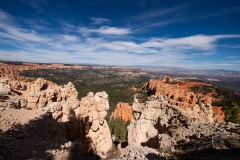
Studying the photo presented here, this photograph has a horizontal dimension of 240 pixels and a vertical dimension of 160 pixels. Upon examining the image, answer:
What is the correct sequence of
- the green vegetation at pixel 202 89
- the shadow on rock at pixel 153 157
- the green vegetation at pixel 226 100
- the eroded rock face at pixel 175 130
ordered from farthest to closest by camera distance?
the green vegetation at pixel 202 89
the green vegetation at pixel 226 100
the eroded rock face at pixel 175 130
the shadow on rock at pixel 153 157

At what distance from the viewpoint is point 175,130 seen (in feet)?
72.2

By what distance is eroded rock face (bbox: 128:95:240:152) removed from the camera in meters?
16.8

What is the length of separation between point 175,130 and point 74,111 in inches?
574

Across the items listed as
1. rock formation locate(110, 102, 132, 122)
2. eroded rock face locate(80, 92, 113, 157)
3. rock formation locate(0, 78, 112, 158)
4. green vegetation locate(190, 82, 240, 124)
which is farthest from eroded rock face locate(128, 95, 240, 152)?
rock formation locate(110, 102, 132, 122)

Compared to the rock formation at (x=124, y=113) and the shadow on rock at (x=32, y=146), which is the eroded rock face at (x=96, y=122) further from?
the rock formation at (x=124, y=113)

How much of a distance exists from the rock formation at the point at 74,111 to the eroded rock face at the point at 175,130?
19.7 feet

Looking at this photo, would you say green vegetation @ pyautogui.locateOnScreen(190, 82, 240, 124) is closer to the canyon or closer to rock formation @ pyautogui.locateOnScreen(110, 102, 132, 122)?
the canyon

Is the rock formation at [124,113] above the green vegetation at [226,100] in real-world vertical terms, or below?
below

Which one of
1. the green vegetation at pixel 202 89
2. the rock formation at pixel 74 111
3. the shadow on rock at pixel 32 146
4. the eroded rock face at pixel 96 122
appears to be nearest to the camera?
the shadow on rock at pixel 32 146

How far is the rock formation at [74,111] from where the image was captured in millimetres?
23969

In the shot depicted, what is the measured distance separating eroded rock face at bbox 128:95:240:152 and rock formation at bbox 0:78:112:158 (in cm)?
601

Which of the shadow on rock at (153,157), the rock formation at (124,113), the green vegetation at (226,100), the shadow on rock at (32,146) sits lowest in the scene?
the rock formation at (124,113)

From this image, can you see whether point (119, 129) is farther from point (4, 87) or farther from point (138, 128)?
point (4, 87)

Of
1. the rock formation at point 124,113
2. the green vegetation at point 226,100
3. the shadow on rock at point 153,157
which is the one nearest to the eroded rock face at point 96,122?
the shadow on rock at point 153,157
